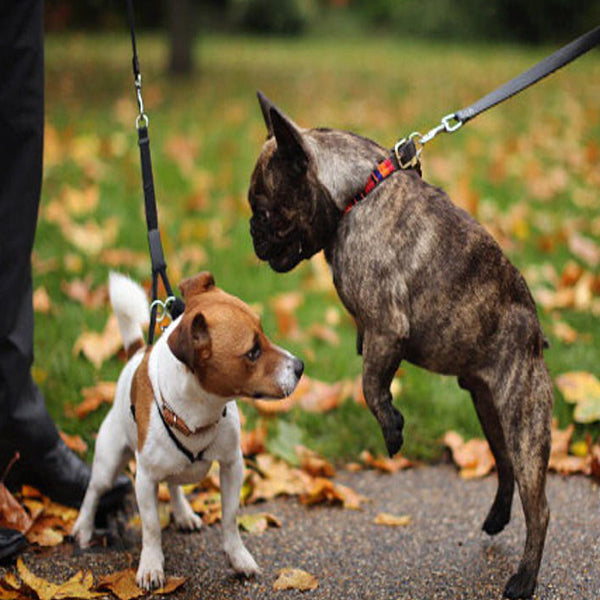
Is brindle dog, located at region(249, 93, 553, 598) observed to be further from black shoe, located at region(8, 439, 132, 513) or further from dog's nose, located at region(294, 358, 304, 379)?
black shoe, located at region(8, 439, 132, 513)

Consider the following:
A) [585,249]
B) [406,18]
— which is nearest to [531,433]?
[585,249]

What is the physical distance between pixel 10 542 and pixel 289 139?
191cm

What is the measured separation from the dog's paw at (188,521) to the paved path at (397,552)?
0.13 feet

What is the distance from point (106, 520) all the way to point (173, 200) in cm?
435

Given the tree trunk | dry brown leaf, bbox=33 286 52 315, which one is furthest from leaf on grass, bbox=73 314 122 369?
the tree trunk

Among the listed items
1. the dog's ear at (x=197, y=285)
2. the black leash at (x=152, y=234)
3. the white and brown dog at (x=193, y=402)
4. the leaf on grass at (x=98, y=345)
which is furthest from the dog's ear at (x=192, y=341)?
the leaf on grass at (x=98, y=345)

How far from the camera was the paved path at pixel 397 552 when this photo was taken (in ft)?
10.3

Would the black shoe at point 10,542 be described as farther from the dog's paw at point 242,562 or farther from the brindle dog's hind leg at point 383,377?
the brindle dog's hind leg at point 383,377

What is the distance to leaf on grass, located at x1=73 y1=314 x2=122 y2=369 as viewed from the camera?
4.76 m

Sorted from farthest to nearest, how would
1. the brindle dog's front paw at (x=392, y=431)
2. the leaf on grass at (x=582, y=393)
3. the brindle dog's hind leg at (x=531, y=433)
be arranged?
the leaf on grass at (x=582, y=393) < the brindle dog's hind leg at (x=531, y=433) < the brindle dog's front paw at (x=392, y=431)

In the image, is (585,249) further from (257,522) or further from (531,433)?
(531,433)

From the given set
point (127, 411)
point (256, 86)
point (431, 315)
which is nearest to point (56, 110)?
point (256, 86)

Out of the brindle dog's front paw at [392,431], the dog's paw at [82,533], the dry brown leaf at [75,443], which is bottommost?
the dog's paw at [82,533]

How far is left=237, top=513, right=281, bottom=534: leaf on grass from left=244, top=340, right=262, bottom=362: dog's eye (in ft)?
3.51
